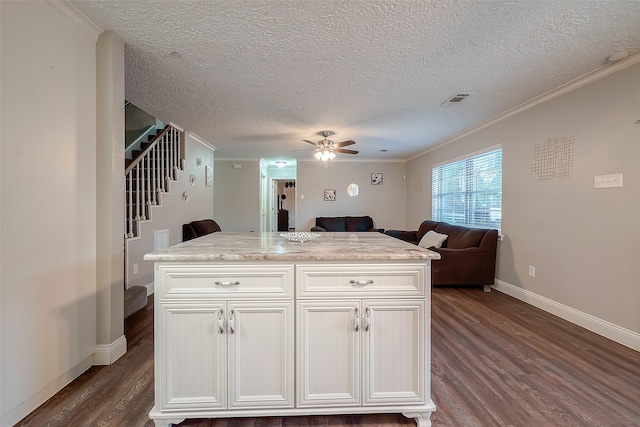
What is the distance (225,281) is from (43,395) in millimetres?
1369

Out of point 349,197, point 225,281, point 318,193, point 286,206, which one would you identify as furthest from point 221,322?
point 286,206

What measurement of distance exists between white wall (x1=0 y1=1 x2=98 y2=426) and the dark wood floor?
27 cm

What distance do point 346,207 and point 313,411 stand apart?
244 inches

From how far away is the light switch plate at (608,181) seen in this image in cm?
243

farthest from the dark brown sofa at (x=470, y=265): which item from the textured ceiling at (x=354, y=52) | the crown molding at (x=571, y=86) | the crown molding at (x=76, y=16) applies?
the crown molding at (x=76, y=16)

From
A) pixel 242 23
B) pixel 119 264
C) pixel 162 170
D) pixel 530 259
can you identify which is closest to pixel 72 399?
pixel 119 264

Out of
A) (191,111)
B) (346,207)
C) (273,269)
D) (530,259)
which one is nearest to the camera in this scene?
(273,269)

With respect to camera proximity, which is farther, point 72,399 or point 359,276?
point 72,399

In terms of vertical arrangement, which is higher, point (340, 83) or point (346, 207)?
point (340, 83)

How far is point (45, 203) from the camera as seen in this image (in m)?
1.65

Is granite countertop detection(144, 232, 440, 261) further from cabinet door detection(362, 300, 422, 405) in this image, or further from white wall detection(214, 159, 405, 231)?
white wall detection(214, 159, 405, 231)

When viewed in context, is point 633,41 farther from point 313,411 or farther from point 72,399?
point 72,399

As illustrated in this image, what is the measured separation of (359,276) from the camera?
148 cm

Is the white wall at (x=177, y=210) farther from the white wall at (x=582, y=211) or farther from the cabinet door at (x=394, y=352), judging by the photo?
the white wall at (x=582, y=211)
